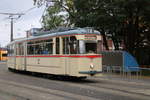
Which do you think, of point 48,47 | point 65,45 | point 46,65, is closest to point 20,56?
point 46,65

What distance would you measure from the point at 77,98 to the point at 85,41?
7099 mm

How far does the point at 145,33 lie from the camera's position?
33344mm

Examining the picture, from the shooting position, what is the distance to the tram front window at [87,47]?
1909cm

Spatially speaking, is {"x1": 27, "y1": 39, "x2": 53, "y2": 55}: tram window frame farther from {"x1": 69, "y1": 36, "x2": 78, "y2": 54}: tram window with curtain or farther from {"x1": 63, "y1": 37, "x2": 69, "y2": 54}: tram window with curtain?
{"x1": 69, "y1": 36, "x2": 78, "y2": 54}: tram window with curtain

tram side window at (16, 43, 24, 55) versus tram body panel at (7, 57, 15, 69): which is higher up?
tram side window at (16, 43, 24, 55)

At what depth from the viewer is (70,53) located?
19.5 meters

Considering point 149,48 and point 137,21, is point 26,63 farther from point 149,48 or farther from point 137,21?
point 149,48

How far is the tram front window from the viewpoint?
19.1m

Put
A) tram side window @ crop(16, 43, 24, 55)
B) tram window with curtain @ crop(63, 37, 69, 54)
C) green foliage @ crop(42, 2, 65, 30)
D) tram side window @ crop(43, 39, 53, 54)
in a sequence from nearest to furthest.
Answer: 1. tram window with curtain @ crop(63, 37, 69, 54)
2. tram side window @ crop(43, 39, 53, 54)
3. tram side window @ crop(16, 43, 24, 55)
4. green foliage @ crop(42, 2, 65, 30)

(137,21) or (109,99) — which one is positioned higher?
(137,21)

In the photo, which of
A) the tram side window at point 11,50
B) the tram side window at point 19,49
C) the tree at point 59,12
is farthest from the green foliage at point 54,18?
the tram side window at point 19,49

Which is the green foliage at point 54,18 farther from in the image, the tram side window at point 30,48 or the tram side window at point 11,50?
the tram side window at point 30,48

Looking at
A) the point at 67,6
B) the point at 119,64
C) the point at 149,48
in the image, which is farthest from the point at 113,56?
the point at 67,6

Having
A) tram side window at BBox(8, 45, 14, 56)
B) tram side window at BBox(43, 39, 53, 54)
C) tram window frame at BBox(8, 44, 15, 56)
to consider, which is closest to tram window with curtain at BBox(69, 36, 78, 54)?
tram side window at BBox(43, 39, 53, 54)
